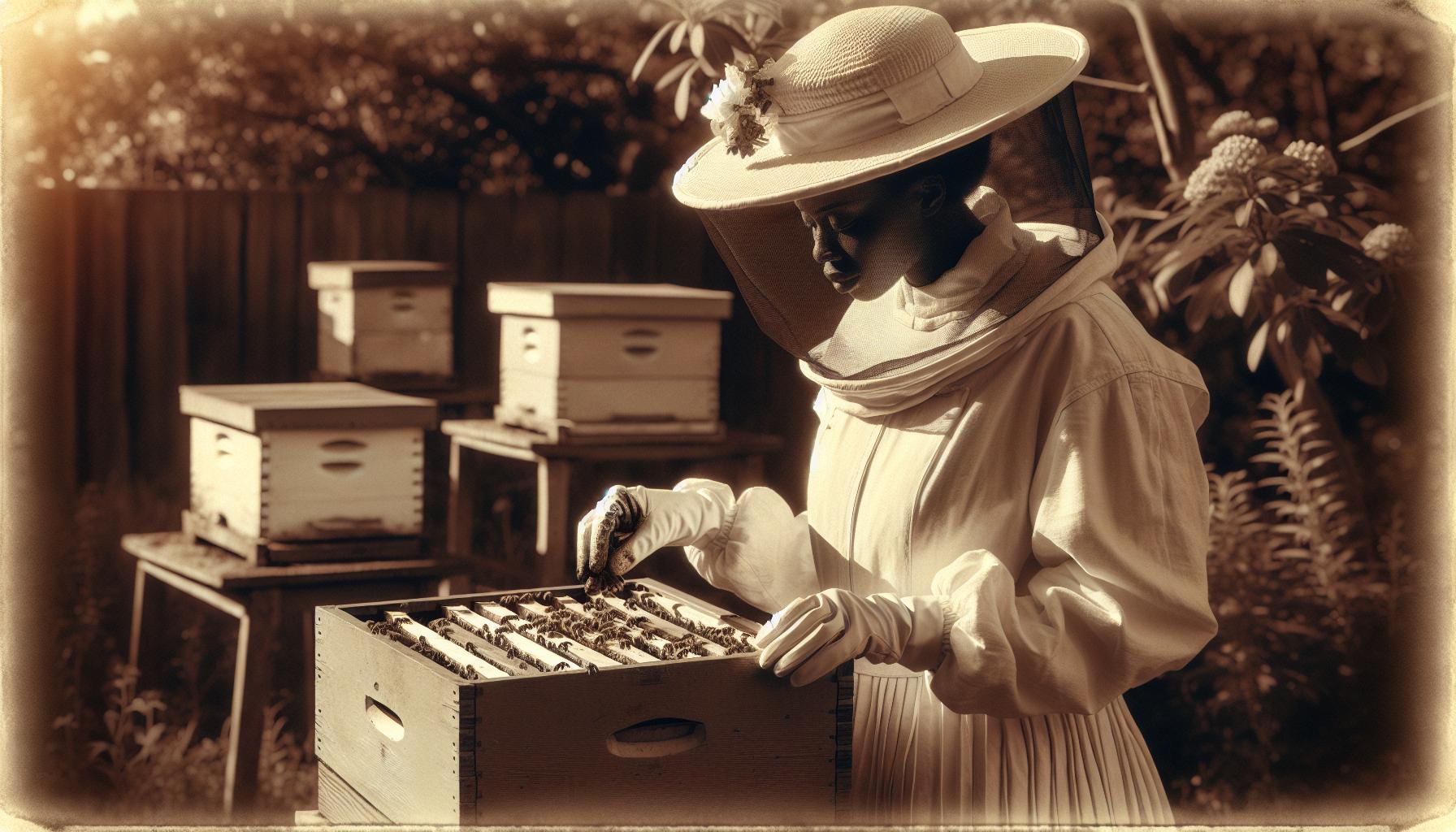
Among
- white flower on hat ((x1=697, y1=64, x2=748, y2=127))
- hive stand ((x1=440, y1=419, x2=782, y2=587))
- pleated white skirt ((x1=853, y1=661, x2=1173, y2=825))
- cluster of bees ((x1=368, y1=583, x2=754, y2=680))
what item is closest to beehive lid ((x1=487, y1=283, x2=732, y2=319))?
hive stand ((x1=440, y1=419, x2=782, y2=587))

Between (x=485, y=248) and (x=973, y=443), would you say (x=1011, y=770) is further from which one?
(x=485, y=248)

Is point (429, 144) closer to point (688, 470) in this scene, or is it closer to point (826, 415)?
point (688, 470)

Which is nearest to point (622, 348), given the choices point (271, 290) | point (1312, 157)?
point (1312, 157)

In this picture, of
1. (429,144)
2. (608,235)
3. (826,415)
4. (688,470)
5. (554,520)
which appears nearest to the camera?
(826,415)

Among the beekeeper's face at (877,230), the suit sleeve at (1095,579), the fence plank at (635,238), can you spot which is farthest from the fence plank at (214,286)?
the suit sleeve at (1095,579)

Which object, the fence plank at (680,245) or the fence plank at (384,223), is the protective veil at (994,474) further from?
the fence plank at (384,223)

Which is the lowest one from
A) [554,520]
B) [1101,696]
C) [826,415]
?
[554,520]

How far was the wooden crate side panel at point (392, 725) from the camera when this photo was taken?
173 centimetres

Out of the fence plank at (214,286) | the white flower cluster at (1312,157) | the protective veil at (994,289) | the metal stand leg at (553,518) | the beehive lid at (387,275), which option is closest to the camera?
the protective veil at (994,289)

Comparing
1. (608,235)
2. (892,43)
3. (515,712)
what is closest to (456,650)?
(515,712)

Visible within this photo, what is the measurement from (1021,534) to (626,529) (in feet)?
1.98

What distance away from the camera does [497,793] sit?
1752 millimetres

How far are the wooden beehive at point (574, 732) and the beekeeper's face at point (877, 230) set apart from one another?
0.51m

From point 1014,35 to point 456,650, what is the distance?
46.8 inches
